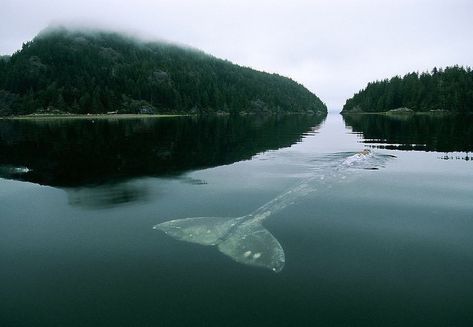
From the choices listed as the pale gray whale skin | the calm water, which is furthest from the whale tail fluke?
the calm water

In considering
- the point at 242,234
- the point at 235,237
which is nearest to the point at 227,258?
the point at 235,237

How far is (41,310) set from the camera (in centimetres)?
1040

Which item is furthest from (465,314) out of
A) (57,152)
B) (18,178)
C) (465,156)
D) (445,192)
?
(57,152)

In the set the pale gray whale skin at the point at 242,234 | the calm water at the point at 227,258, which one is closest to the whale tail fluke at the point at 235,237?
the pale gray whale skin at the point at 242,234

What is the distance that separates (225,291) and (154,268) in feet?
10.1

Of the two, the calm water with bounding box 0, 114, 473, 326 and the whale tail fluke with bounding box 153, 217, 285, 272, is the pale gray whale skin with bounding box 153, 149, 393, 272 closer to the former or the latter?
the whale tail fluke with bounding box 153, 217, 285, 272

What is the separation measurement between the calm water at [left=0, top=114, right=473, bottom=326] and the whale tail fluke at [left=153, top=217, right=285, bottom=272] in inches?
17.6

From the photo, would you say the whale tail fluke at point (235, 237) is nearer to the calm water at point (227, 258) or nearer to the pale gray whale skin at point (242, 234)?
the pale gray whale skin at point (242, 234)

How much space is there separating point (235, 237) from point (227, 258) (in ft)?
6.87

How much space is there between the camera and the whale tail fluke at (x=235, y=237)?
1371 cm

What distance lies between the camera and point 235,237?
15750mm

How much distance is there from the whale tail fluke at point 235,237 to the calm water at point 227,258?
446 mm

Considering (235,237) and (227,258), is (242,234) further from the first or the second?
(227,258)

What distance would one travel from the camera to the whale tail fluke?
13711 millimetres
